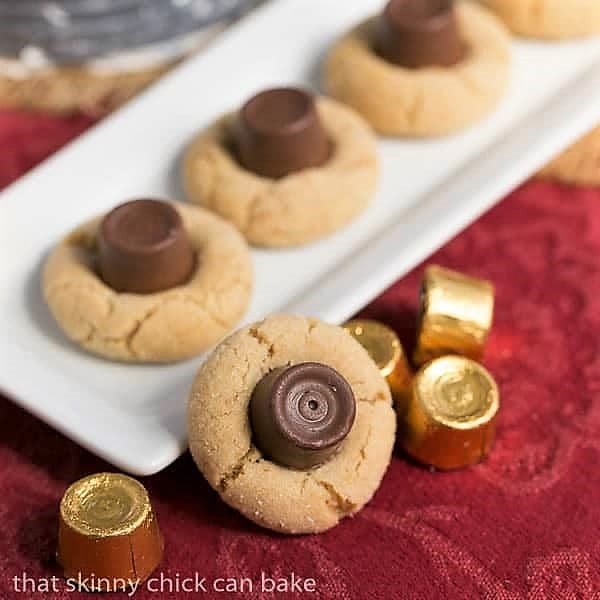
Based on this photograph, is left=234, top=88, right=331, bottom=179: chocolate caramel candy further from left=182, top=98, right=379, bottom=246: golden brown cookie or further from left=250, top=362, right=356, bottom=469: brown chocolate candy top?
left=250, top=362, right=356, bottom=469: brown chocolate candy top

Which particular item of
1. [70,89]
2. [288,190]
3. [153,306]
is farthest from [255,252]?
[70,89]

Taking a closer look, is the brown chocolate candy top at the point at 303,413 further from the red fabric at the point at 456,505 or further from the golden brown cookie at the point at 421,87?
the golden brown cookie at the point at 421,87

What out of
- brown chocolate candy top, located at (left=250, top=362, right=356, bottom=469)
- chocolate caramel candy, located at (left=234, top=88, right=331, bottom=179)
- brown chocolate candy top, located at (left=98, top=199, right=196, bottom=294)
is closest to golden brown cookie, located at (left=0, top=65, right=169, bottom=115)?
chocolate caramel candy, located at (left=234, top=88, right=331, bottom=179)

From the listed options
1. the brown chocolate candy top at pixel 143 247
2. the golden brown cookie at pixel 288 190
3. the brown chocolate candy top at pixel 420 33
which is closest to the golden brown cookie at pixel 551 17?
the brown chocolate candy top at pixel 420 33

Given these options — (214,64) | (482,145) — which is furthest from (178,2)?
(482,145)

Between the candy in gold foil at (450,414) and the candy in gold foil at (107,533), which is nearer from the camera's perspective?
the candy in gold foil at (107,533)

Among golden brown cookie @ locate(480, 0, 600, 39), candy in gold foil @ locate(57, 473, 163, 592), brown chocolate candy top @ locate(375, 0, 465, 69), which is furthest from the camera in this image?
golden brown cookie @ locate(480, 0, 600, 39)
